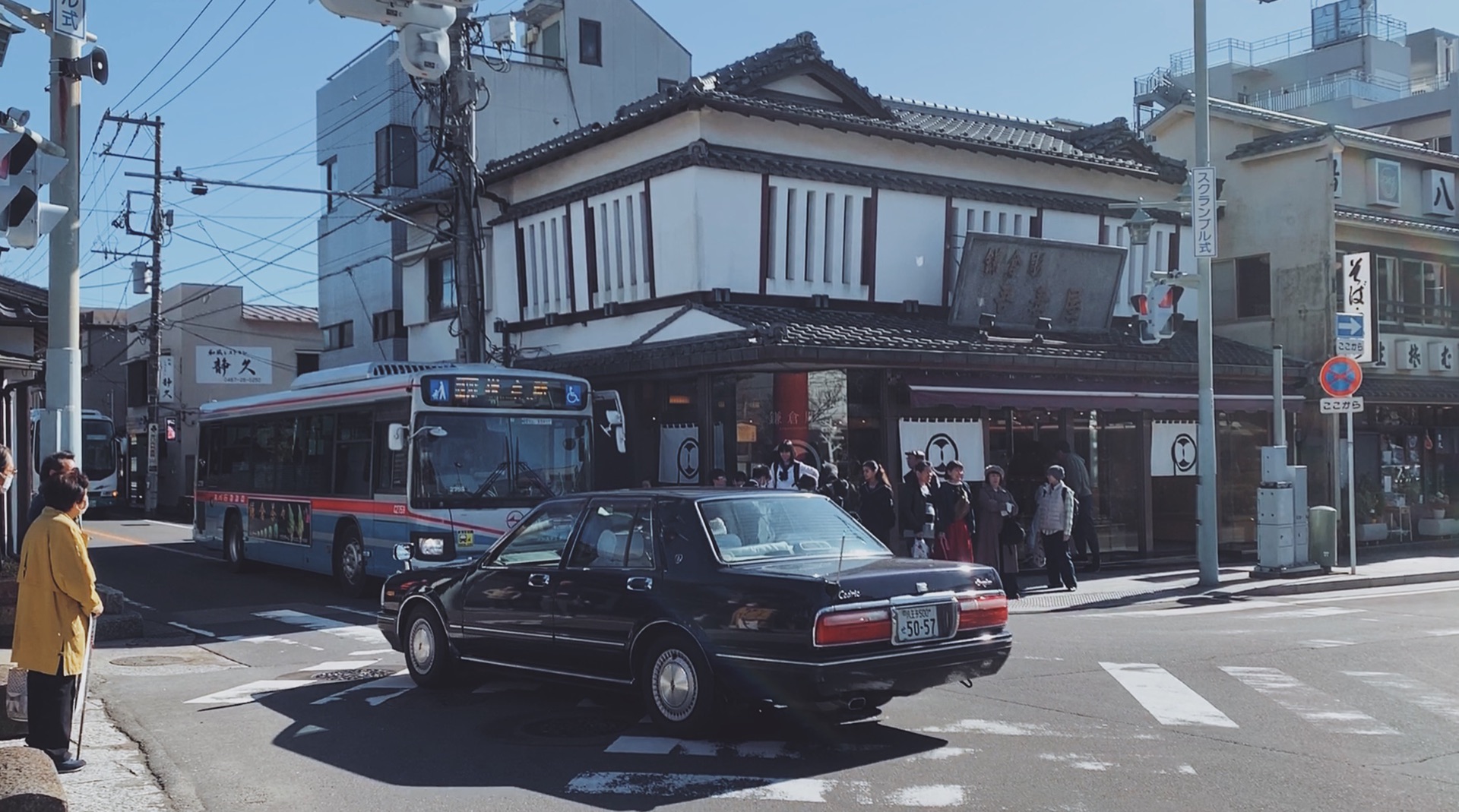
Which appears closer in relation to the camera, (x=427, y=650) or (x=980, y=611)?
(x=980, y=611)

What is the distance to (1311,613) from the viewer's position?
613 inches

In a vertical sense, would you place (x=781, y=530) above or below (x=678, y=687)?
above

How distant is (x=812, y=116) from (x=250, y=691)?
538 inches

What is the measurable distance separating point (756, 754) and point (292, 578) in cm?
1506

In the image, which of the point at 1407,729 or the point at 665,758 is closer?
the point at 665,758

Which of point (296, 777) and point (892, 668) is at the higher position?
point (892, 668)

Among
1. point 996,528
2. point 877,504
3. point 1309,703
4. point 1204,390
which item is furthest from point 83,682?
point 1204,390

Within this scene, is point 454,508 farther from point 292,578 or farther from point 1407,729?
point 1407,729

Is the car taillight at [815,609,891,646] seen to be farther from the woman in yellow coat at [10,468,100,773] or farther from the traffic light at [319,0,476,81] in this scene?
the traffic light at [319,0,476,81]

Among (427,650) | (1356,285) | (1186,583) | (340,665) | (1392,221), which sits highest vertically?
(1392,221)

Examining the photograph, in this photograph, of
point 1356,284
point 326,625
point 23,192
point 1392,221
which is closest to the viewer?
point 23,192

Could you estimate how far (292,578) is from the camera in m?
21.1

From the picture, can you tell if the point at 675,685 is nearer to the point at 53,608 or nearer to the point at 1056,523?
the point at 53,608

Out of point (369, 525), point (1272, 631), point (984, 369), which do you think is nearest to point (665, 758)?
point (1272, 631)
